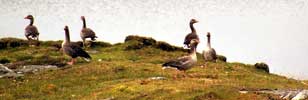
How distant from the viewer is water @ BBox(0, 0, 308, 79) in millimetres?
81625

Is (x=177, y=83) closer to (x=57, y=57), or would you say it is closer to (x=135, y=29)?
(x=57, y=57)

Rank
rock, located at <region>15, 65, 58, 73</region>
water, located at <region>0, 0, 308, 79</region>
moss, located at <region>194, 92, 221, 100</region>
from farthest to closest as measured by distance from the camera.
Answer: water, located at <region>0, 0, 308, 79</region> → rock, located at <region>15, 65, 58, 73</region> → moss, located at <region>194, 92, 221, 100</region>

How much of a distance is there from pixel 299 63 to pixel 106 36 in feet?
79.5

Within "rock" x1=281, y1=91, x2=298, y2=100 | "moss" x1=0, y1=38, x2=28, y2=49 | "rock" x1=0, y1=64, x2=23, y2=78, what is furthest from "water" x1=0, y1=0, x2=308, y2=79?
"rock" x1=281, y1=91, x2=298, y2=100

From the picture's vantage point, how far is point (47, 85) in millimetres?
34469

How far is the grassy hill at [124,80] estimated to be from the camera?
29.2 meters

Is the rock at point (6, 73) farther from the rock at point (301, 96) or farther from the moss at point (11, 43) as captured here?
the rock at point (301, 96)

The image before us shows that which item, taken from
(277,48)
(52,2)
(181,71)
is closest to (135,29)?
(277,48)

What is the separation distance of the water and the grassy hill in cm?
2261

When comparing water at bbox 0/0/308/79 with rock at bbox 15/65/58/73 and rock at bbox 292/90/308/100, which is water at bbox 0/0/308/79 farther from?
rock at bbox 292/90/308/100

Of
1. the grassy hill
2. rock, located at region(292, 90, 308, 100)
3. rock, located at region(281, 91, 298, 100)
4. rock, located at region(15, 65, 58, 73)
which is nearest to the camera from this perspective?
rock, located at region(292, 90, 308, 100)

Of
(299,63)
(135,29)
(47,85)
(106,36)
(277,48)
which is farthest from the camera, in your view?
(135,29)

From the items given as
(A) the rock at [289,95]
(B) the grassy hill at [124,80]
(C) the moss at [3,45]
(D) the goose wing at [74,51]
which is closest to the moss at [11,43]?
(C) the moss at [3,45]

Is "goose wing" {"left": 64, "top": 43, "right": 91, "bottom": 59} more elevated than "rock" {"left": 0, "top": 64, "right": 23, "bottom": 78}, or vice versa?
"goose wing" {"left": 64, "top": 43, "right": 91, "bottom": 59}
